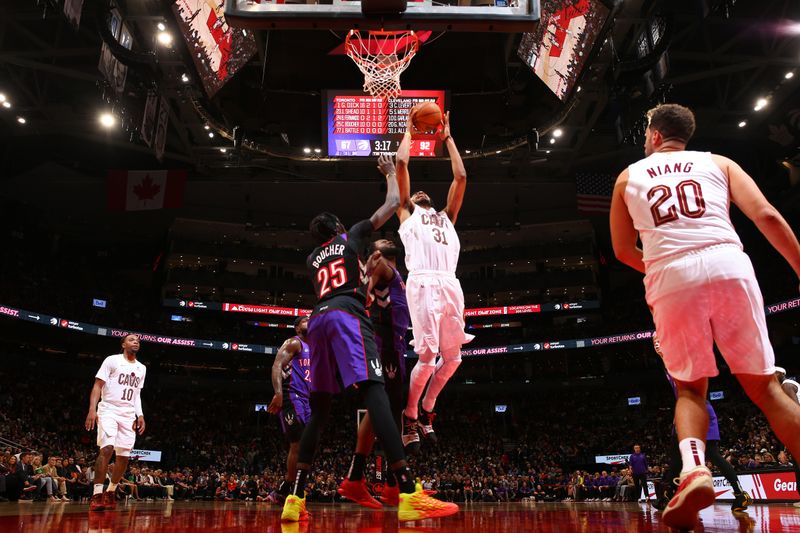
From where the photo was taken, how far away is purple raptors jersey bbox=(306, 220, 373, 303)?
4.01 m

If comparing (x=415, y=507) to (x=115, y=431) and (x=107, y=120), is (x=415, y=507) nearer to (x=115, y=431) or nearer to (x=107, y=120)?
(x=115, y=431)

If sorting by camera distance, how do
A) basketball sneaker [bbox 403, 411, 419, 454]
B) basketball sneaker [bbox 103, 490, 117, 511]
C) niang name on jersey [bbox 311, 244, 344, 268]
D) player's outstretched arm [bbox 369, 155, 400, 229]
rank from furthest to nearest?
basketball sneaker [bbox 103, 490, 117, 511]
basketball sneaker [bbox 403, 411, 419, 454]
player's outstretched arm [bbox 369, 155, 400, 229]
niang name on jersey [bbox 311, 244, 344, 268]

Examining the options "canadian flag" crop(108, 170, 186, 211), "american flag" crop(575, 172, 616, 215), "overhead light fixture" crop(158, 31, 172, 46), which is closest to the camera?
"overhead light fixture" crop(158, 31, 172, 46)

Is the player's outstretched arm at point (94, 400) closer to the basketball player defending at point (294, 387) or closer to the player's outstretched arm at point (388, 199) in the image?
the basketball player defending at point (294, 387)

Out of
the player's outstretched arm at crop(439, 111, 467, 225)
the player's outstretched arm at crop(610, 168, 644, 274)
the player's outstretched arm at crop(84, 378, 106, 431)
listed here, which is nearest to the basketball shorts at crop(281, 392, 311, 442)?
the player's outstretched arm at crop(84, 378, 106, 431)

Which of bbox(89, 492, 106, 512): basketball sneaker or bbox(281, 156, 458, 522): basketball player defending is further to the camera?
bbox(89, 492, 106, 512): basketball sneaker

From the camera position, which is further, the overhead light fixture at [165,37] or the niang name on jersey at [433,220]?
the overhead light fixture at [165,37]

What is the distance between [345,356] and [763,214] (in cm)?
237

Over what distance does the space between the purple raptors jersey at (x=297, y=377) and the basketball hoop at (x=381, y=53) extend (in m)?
4.86

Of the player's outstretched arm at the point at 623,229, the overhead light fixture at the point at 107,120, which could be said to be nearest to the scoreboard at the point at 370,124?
the player's outstretched arm at the point at 623,229

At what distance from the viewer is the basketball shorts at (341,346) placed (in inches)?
145

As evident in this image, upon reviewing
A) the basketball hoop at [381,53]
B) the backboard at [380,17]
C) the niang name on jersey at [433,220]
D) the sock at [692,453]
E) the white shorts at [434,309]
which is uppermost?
the basketball hoop at [381,53]

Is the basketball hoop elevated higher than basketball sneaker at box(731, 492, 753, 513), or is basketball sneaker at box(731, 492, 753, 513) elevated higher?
the basketball hoop

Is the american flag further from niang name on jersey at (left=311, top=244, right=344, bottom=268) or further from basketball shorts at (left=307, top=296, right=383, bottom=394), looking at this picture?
basketball shorts at (left=307, top=296, right=383, bottom=394)
